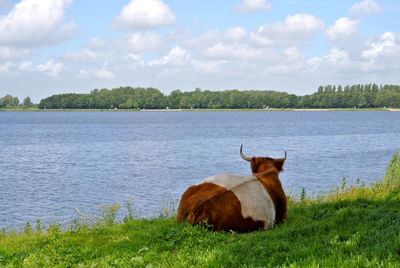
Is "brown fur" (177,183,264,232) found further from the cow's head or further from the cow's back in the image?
the cow's head

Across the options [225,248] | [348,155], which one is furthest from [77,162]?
[225,248]

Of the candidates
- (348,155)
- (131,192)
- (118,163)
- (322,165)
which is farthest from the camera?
(348,155)

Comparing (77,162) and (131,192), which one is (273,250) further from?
(77,162)

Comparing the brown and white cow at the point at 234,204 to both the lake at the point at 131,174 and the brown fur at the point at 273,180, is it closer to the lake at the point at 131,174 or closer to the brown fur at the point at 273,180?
the brown fur at the point at 273,180

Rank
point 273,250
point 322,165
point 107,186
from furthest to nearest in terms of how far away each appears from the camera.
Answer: point 322,165 < point 107,186 < point 273,250

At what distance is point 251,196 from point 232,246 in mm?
2608

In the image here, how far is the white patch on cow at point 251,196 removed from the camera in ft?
37.0

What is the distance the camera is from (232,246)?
894cm

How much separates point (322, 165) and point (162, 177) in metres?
13.9

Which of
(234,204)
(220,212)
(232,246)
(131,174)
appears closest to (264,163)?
(234,204)

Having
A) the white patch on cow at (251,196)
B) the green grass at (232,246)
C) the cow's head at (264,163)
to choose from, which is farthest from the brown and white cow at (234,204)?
the cow's head at (264,163)

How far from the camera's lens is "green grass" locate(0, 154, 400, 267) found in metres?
7.48

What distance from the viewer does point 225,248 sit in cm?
877

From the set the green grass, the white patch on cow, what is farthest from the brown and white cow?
the green grass
